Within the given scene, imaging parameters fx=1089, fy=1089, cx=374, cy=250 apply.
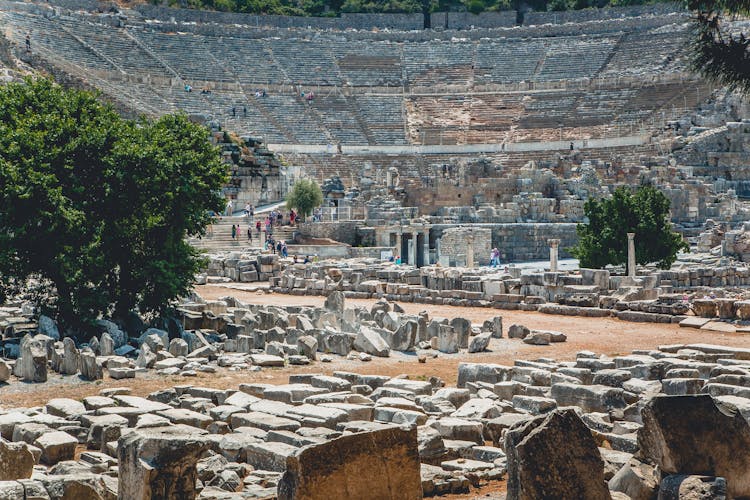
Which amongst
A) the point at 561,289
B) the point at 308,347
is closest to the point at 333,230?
the point at 561,289

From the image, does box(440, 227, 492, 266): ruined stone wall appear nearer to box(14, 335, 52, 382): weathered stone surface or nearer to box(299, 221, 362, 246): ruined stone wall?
box(299, 221, 362, 246): ruined stone wall

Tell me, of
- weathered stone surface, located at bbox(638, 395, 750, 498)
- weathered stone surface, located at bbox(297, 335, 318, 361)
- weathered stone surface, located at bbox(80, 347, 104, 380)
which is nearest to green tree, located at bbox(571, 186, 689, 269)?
weathered stone surface, located at bbox(297, 335, 318, 361)

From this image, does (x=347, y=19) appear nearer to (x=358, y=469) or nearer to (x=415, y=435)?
(x=415, y=435)

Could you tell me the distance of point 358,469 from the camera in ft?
29.7

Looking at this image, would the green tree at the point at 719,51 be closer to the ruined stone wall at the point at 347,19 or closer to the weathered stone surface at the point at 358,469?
the weathered stone surface at the point at 358,469

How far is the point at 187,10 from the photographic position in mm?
75250

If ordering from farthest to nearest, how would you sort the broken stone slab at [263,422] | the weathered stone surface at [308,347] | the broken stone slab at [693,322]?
the broken stone slab at [693,322]
the weathered stone surface at [308,347]
the broken stone slab at [263,422]

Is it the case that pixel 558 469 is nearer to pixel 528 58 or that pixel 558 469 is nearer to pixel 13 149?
pixel 13 149

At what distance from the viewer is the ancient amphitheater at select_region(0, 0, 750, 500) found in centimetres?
945

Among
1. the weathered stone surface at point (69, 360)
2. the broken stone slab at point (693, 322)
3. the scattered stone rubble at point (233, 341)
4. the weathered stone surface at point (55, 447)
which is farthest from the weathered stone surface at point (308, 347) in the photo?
the broken stone slab at point (693, 322)

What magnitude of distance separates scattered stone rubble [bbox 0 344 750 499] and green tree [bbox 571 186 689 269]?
14.1 metres

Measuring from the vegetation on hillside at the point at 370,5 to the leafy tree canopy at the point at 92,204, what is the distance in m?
59.0

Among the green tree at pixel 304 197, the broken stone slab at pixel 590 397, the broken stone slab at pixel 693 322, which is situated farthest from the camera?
the green tree at pixel 304 197

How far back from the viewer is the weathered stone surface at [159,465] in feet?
30.4
